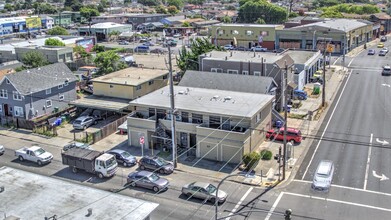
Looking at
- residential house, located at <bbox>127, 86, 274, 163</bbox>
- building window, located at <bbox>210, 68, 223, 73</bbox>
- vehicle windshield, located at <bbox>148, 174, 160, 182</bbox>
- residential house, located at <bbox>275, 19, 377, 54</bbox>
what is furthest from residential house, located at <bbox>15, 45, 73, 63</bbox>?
vehicle windshield, located at <bbox>148, 174, 160, 182</bbox>

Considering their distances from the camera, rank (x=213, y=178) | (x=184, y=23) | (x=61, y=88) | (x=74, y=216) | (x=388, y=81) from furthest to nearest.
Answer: (x=184, y=23) → (x=388, y=81) → (x=61, y=88) → (x=213, y=178) → (x=74, y=216)

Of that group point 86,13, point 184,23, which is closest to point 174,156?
point 184,23

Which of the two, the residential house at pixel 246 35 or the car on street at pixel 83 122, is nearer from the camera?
the car on street at pixel 83 122

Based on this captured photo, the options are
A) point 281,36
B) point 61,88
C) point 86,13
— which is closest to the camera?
point 61,88

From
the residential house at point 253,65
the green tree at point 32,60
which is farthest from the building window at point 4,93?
the residential house at point 253,65

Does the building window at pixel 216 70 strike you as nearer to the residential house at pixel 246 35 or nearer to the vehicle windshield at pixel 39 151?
the vehicle windshield at pixel 39 151

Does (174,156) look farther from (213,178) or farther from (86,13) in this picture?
(86,13)
